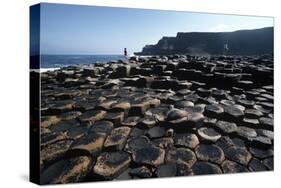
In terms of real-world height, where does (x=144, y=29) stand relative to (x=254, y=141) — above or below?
above

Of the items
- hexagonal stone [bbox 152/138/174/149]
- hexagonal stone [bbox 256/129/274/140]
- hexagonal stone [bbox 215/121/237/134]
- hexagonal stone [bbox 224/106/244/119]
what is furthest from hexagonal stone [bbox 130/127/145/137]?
hexagonal stone [bbox 256/129/274/140]

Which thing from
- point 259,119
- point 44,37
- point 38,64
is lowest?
point 259,119

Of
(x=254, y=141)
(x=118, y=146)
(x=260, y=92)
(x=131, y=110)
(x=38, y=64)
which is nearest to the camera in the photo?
(x=38, y=64)

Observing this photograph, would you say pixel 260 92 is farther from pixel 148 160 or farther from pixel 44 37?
pixel 44 37

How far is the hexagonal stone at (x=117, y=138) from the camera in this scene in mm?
2547

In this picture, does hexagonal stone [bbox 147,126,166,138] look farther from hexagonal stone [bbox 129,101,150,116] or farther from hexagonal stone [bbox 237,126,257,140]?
hexagonal stone [bbox 237,126,257,140]

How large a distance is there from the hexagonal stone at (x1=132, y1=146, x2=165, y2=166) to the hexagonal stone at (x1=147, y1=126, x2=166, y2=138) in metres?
0.10

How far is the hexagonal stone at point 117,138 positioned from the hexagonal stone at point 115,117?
0.06m

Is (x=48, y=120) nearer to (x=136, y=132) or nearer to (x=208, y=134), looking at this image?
(x=136, y=132)

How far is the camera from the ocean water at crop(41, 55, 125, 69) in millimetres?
Answer: 2398

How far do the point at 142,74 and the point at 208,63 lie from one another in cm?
66

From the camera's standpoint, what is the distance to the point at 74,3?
2561 millimetres

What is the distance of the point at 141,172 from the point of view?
8.24ft

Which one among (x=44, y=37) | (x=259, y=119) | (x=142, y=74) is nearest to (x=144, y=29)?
(x=142, y=74)
